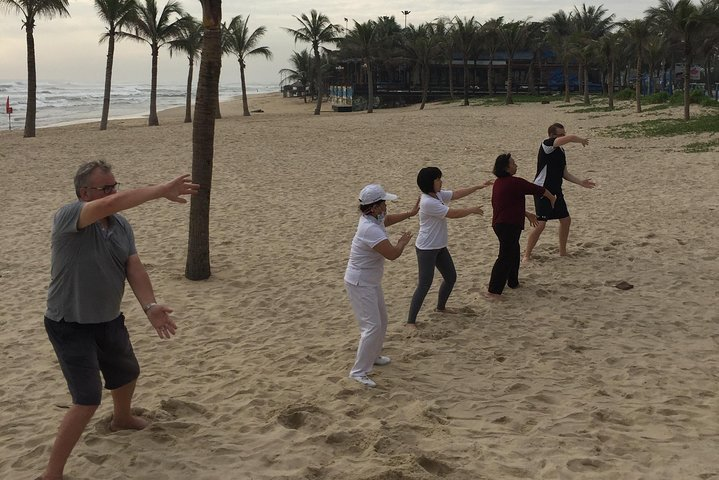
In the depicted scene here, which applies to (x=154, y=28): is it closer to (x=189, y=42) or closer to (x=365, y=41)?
(x=189, y=42)

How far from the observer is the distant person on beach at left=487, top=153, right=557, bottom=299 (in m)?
6.46

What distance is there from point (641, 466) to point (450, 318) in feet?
8.75

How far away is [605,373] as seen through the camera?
4965mm

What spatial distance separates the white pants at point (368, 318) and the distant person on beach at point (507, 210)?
2271 millimetres

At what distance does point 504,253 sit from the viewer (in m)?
6.59

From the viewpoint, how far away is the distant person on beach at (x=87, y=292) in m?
3.30

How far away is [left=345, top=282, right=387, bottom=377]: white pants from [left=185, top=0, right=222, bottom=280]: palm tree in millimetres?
3286

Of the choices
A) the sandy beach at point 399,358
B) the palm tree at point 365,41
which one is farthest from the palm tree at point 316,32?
the sandy beach at point 399,358

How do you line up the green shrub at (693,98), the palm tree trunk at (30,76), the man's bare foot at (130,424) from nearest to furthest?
the man's bare foot at (130,424)
the palm tree trunk at (30,76)
the green shrub at (693,98)

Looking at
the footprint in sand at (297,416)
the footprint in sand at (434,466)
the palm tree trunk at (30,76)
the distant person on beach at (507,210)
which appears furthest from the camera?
the palm tree trunk at (30,76)

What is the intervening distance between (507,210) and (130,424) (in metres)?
3.99

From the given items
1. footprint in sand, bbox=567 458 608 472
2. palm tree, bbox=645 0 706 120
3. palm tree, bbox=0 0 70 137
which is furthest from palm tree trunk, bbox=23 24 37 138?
footprint in sand, bbox=567 458 608 472

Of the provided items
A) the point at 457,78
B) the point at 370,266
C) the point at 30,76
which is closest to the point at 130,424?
the point at 370,266

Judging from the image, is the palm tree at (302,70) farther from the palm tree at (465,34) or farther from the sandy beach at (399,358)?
the sandy beach at (399,358)
